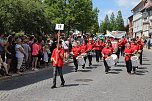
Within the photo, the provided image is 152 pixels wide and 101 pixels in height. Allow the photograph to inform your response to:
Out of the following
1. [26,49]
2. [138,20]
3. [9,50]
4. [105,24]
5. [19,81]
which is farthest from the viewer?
[105,24]

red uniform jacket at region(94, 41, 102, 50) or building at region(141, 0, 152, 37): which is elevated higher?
building at region(141, 0, 152, 37)

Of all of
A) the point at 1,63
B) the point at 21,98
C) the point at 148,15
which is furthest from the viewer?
the point at 148,15

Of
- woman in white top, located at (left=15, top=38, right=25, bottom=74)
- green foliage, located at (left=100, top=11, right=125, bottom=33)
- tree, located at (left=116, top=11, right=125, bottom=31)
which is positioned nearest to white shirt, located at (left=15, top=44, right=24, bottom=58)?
woman in white top, located at (left=15, top=38, right=25, bottom=74)

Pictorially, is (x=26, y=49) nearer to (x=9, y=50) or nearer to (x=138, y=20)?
(x=9, y=50)

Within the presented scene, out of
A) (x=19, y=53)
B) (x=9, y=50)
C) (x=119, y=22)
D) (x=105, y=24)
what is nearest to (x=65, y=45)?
(x=19, y=53)

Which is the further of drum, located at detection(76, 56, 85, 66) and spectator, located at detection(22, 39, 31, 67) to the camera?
drum, located at detection(76, 56, 85, 66)

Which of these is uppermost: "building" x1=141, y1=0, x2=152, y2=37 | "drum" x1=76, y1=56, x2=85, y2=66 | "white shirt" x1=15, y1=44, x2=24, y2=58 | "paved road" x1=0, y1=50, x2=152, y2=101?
"building" x1=141, y1=0, x2=152, y2=37

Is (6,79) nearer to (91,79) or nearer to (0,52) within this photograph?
(0,52)

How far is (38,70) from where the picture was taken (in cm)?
1834

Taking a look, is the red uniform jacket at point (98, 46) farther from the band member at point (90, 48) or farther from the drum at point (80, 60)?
the drum at point (80, 60)

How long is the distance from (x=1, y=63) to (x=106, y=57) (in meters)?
5.54

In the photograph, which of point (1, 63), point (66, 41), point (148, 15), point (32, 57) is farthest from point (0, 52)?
point (148, 15)

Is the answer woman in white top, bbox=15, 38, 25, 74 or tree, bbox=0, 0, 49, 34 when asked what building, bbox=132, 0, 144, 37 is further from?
woman in white top, bbox=15, 38, 25, 74

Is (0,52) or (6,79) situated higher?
(0,52)
